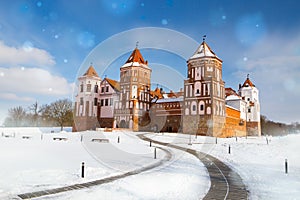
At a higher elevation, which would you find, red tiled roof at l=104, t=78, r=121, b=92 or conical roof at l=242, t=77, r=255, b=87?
conical roof at l=242, t=77, r=255, b=87

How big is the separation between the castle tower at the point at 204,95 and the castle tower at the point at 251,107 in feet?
57.8

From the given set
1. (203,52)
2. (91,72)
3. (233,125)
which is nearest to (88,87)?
(91,72)

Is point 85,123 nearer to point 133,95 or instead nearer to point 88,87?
point 88,87

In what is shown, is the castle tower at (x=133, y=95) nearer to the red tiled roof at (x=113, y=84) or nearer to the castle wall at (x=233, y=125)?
the red tiled roof at (x=113, y=84)

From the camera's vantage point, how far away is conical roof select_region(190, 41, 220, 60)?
4131 cm

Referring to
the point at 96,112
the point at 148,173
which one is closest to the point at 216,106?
the point at 96,112

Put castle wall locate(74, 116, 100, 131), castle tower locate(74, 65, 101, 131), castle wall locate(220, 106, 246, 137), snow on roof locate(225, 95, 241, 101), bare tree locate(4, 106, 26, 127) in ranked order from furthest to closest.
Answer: bare tree locate(4, 106, 26, 127) < snow on roof locate(225, 95, 241, 101) < castle tower locate(74, 65, 101, 131) < castle wall locate(74, 116, 100, 131) < castle wall locate(220, 106, 246, 137)

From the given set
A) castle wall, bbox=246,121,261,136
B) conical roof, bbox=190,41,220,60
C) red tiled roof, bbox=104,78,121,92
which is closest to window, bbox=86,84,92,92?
red tiled roof, bbox=104,78,121,92

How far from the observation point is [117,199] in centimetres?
758

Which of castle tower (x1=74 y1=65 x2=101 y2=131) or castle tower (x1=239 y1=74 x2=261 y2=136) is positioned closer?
castle tower (x1=74 y1=65 x2=101 y2=131)

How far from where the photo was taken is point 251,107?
5675 centimetres

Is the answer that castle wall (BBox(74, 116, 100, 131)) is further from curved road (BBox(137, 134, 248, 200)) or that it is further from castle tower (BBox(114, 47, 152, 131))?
curved road (BBox(137, 134, 248, 200))

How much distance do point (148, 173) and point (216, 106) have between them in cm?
3115

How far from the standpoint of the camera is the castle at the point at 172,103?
1608 inches
